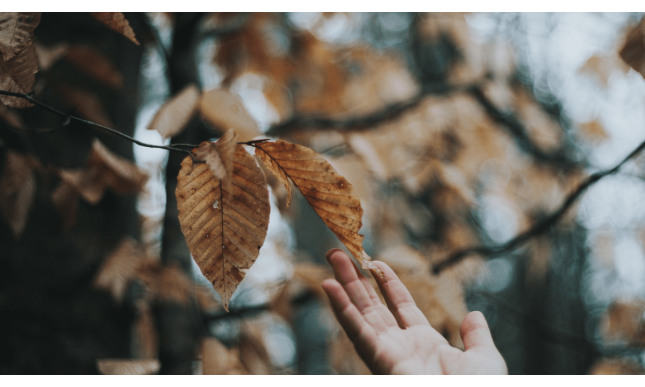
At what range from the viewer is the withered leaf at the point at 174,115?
0.55 meters

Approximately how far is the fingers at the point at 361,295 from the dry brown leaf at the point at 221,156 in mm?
278

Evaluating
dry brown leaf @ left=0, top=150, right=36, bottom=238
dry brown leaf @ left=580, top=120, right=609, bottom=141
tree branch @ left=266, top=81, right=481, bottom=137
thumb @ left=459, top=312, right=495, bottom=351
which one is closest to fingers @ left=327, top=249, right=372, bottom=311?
thumb @ left=459, top=312, right=495, bottom=351

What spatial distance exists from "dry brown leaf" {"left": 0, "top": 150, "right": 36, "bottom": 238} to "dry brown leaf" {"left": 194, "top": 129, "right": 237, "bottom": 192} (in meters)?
0.60

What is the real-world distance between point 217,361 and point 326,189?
0.77m

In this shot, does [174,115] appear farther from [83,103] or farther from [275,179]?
[83,103]

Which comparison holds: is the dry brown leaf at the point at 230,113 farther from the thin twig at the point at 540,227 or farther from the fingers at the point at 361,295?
the thin twig at the point at 540,227

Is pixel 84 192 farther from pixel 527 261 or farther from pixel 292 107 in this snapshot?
pixel 527 261

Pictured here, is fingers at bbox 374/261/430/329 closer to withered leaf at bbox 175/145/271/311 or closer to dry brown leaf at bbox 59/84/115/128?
withered leaf at bbox 175/145/271/311

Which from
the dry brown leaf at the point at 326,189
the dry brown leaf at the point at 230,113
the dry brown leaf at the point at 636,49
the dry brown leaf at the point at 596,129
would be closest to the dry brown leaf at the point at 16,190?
the dry brown leaf at the point at 230,113

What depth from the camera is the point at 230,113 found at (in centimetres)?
55

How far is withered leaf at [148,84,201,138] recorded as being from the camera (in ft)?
1.81

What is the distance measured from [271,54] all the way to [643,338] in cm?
208

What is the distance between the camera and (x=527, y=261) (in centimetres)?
284

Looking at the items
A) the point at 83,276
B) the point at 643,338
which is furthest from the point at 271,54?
the point at 643,338
